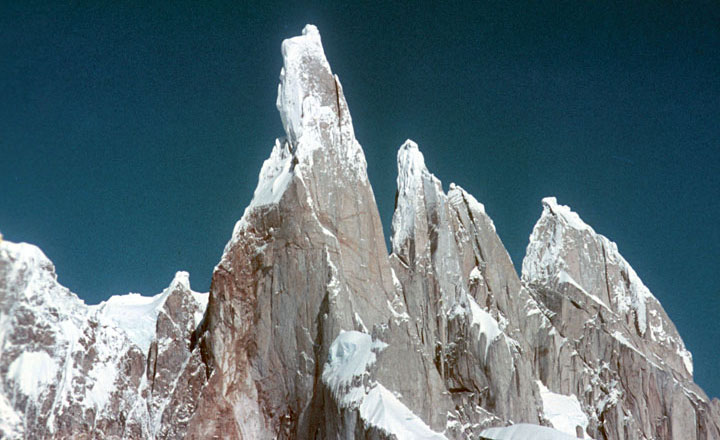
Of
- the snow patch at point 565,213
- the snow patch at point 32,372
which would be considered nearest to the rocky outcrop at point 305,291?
the snow patch at point 32,372

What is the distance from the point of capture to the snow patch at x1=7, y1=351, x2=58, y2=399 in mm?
48031

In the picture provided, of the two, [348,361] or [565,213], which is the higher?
[565,213]

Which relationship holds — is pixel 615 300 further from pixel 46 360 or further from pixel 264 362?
pixel 46 360

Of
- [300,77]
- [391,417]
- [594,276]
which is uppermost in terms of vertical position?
[300,77]

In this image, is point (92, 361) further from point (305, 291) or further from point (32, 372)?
point (305, 291)

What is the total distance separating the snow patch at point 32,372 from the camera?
48031mm

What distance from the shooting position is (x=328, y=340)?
2253 inches

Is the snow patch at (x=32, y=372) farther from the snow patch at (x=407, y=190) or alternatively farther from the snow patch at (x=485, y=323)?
the snow patch at (x=407, y=190)

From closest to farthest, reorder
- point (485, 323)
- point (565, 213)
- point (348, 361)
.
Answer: point (348, 361) → point (485, 323) → point (565, 213)

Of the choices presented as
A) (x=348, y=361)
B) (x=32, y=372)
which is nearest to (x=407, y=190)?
(x=348, y=361)

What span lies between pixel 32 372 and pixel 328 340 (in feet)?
50.9

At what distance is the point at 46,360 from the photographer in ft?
174

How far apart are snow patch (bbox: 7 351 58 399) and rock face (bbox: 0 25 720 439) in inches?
5.0

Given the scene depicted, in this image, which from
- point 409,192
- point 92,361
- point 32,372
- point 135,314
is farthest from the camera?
point 409,192
